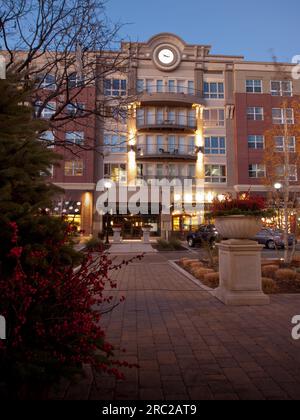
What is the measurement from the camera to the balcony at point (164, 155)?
3981 cm

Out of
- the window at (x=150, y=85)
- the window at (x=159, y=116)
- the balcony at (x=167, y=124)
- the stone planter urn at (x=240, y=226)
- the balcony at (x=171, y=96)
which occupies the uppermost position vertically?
the window at (x=150, y=85)

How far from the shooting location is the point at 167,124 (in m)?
39.6

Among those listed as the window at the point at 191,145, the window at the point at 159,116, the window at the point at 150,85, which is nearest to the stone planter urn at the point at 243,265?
the window at the point at 159,116

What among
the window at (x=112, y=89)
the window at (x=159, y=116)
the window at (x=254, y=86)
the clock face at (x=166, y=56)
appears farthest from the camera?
the window at (x=254, y=86)

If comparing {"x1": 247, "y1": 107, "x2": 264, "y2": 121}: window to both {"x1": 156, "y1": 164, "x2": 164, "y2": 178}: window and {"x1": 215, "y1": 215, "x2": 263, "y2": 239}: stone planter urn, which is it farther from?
{"x1": 215, "y1": 215, "x2": 263, "y2": 239}: stone planter urn

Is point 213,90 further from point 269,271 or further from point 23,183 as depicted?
point 23,183

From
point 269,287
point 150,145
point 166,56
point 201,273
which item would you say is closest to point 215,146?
point 150,145

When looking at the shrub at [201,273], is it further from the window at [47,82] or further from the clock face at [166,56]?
the clock face at [166,56]

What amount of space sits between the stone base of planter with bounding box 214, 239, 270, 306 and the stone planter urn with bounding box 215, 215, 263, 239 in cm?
16

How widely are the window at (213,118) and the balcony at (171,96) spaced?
1722 mm

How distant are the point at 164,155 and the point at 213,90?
1008cm

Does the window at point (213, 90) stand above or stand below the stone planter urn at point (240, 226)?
above
